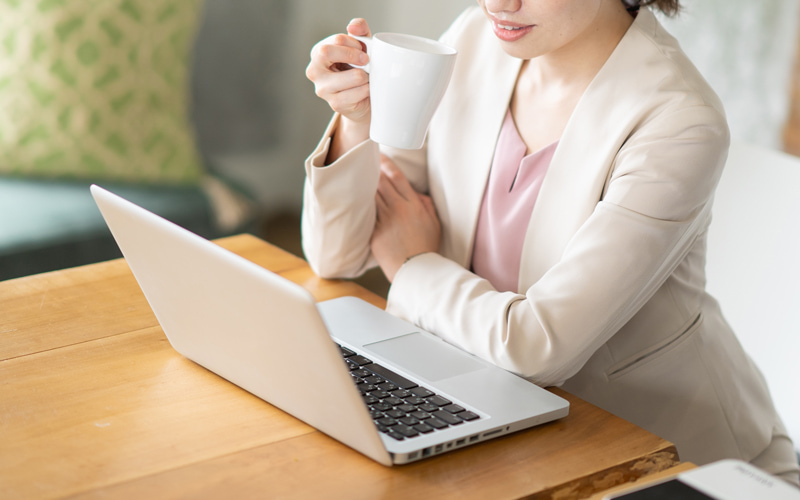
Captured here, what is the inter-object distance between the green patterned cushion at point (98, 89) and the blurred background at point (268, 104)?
0.12 feet

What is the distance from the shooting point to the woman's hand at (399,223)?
105 centimetres

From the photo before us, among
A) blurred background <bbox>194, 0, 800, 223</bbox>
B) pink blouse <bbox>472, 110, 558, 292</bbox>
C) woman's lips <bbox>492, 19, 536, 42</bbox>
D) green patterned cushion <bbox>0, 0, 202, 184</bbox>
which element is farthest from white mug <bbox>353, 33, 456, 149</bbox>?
blurred background <bbox>194, 0, 800, 223</bbox>

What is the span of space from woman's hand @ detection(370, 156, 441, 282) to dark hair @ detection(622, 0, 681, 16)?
37 cm

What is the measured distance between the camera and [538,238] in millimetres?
1010

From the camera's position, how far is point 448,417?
2.30 feet

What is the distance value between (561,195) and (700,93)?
7.6 inches

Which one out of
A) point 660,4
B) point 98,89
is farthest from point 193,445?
point 98,89

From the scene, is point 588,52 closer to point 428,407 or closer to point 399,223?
point 399,223

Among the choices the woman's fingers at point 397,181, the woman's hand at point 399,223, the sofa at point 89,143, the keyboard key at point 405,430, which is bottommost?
the sofa at point 89,143

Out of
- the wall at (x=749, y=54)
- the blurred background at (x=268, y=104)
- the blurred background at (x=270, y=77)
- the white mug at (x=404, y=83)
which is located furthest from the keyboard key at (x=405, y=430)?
the blurred background at (x=270, y=77)

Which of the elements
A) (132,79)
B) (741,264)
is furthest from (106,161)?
(741,264)

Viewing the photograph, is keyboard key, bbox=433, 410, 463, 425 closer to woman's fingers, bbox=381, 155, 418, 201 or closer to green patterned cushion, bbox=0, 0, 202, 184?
woman's fingers, bbox=381, 155, 418, 201

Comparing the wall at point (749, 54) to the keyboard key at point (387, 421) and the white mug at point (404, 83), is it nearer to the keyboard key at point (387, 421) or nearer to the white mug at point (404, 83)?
the white mug at point (404, 83)

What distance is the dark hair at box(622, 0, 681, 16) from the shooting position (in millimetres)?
1038
